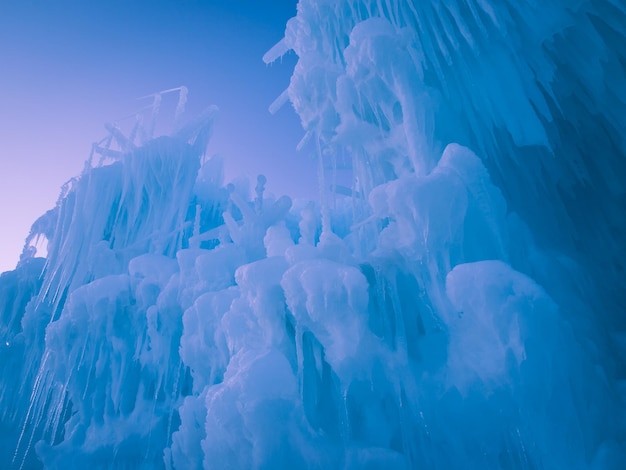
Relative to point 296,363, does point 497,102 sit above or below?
above

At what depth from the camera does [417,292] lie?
5.31 metres

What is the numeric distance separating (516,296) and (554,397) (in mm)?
1023

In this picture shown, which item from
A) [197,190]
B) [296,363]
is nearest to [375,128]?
[296,363]

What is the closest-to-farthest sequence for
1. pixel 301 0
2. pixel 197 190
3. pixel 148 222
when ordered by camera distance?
pixel 301 0, pixel 148 222, pixel 197 190

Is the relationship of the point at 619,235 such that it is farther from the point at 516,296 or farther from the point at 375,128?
the point at 375,128

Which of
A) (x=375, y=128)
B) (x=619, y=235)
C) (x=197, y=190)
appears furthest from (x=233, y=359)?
(x=197, y=190)

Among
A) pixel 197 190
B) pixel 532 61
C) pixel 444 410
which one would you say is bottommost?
pixel 444 410

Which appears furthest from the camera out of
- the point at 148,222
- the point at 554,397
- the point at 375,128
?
the point at 148,222

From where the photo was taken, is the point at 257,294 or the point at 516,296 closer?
the point at 516,296

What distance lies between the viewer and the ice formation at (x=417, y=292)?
3775 millimetres

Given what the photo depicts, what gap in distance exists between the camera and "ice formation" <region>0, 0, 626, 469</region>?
3.78 metres

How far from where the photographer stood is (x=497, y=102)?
5512 millimetres

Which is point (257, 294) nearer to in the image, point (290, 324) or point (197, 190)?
point (290, 324)

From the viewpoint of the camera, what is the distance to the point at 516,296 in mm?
3666
